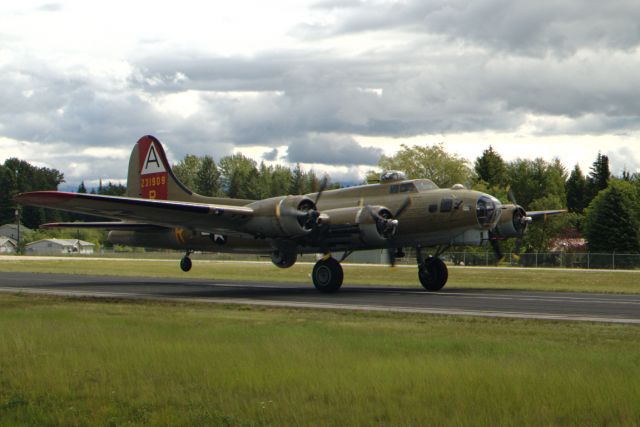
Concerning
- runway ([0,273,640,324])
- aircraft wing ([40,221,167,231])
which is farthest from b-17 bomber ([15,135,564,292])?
aircraft wing ([40,221,167,231])

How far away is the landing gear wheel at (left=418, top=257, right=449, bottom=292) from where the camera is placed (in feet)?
112

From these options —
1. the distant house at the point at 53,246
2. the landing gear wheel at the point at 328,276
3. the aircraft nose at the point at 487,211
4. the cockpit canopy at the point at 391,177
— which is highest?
the cockpit canopy at the point at 391,177

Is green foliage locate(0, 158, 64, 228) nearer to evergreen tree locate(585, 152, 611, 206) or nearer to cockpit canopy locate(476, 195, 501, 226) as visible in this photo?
evergreen tree locate(585, 152, 611, 206)

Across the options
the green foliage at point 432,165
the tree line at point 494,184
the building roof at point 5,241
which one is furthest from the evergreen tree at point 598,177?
the building roof at point 5,241

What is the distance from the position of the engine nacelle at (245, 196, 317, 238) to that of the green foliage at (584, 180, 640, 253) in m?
69.6

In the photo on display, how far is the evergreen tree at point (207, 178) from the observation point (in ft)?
559

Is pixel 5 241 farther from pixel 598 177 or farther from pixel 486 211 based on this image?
pixel 486 211

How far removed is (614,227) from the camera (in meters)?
93.7

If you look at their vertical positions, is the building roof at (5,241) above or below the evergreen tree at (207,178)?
below

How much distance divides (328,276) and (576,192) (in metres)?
134

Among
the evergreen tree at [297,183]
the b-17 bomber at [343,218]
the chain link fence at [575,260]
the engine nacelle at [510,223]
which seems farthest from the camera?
the evergreen tree at [297,183]

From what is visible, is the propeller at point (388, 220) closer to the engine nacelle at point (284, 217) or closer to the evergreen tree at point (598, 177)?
the engine nacelle at point (284, 217)

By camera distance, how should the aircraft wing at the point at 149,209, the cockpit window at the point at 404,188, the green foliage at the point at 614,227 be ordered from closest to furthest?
1. the aircraft wing at the point at 149,209
2. the cockpit window at the point at 404,188
3. the green foliage at the point at 614,227

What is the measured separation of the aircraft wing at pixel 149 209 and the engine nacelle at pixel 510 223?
402 inches
